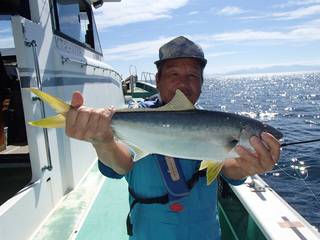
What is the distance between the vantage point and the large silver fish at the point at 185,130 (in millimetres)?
2469

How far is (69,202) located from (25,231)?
1109 mm

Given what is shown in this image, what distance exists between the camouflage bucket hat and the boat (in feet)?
5.71

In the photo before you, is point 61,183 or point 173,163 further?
point 61,183

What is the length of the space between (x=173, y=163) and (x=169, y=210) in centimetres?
34

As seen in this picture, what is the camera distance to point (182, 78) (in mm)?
3021

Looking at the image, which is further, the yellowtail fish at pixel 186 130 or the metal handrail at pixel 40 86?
the metal handrail at pixel 40 86

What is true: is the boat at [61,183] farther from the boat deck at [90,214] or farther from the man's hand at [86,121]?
the man's hand at [86,121]

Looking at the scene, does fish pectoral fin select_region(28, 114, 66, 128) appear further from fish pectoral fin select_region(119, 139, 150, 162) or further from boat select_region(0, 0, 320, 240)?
boat select_region(0, 0, 320, 240)

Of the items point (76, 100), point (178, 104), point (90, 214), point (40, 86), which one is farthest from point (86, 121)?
point (90, 214)

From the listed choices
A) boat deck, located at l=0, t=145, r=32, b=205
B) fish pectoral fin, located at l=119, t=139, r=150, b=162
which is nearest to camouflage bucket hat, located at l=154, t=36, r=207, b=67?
fish pectoral fin, located at l=119, t=139, r=150, b=162

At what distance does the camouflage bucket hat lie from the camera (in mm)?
2979

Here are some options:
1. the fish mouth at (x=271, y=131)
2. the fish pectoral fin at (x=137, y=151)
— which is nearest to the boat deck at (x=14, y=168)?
the fish pectoral fin at (x=137, y=151)

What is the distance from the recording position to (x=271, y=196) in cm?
440

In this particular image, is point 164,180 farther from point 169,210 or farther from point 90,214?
point 90,214
